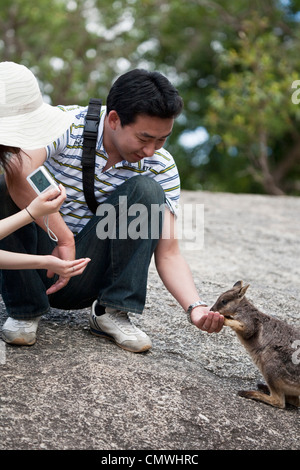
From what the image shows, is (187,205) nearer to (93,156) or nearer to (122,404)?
(93,156)

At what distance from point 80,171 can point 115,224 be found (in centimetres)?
28

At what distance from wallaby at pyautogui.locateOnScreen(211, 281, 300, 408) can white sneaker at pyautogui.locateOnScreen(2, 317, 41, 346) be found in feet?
2.56

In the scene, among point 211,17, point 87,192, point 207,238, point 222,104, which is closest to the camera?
point 87,192

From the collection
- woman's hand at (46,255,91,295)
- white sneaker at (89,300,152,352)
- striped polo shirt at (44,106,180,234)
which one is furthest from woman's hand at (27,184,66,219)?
white sneaker at (89,300,152,352)

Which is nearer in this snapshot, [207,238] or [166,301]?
[166,301]

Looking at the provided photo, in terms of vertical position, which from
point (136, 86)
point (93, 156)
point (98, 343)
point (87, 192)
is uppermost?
point (136, 86)

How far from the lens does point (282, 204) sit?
27.1ft

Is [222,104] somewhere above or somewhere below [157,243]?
below

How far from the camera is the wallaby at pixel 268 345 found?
7.76ft

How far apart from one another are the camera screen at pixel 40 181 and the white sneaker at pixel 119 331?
787 mm

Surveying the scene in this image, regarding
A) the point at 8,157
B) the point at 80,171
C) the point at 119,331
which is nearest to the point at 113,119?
the point at 80,171

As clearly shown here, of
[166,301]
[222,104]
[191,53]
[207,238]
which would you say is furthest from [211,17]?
[166,301]

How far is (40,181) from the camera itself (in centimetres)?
219

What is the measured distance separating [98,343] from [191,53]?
12.8 metres
